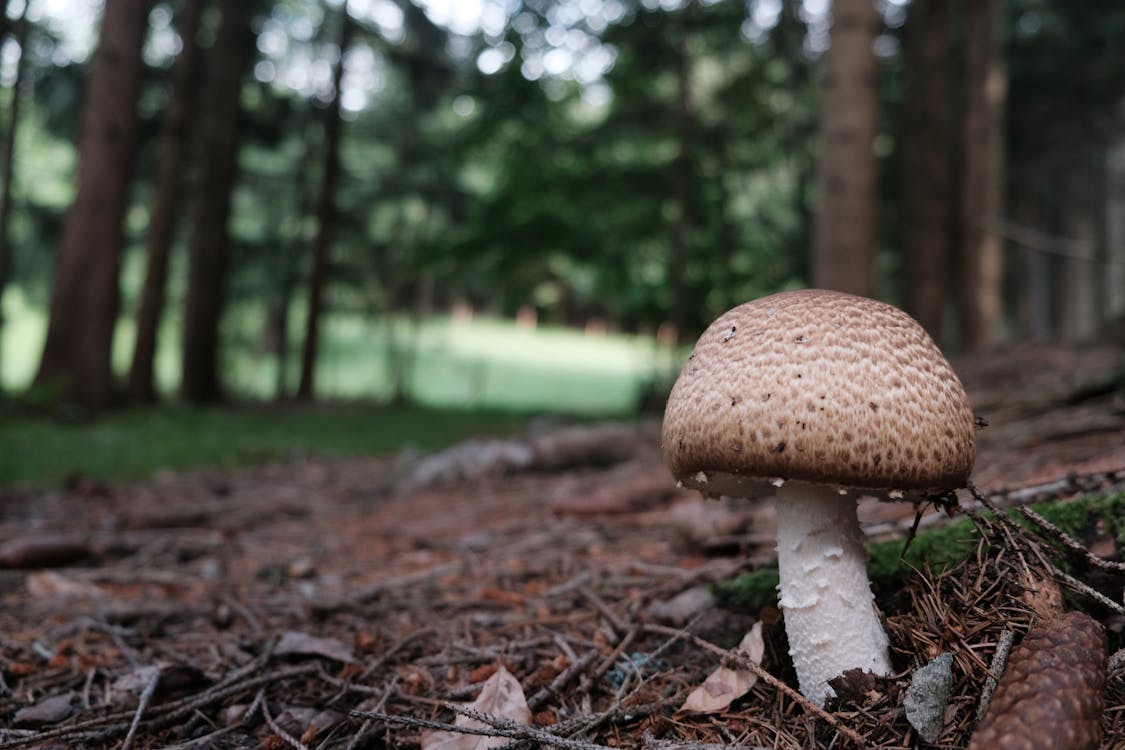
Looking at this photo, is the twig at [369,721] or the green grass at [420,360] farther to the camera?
the green grass at [420,360]

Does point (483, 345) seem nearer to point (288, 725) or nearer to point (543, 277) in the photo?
point (543, 277)

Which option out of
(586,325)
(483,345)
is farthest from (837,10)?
(586,325)

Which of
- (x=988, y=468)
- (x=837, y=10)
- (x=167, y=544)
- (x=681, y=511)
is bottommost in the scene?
(x=167, y=544)

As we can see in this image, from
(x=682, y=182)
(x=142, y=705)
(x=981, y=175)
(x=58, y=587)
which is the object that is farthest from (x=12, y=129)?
(x=981, y=175)

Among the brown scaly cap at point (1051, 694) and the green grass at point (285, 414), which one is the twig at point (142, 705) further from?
the green grass at point (285, 414)

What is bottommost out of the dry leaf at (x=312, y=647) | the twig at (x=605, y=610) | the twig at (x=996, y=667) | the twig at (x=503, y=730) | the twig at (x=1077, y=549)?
the dry leaf at (x=312, y=647)

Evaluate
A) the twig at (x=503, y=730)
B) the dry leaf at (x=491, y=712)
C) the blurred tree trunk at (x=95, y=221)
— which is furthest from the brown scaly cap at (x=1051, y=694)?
the blurred tree trunk at (x=95, y=221)

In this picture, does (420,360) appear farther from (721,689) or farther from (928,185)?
(721,689)
